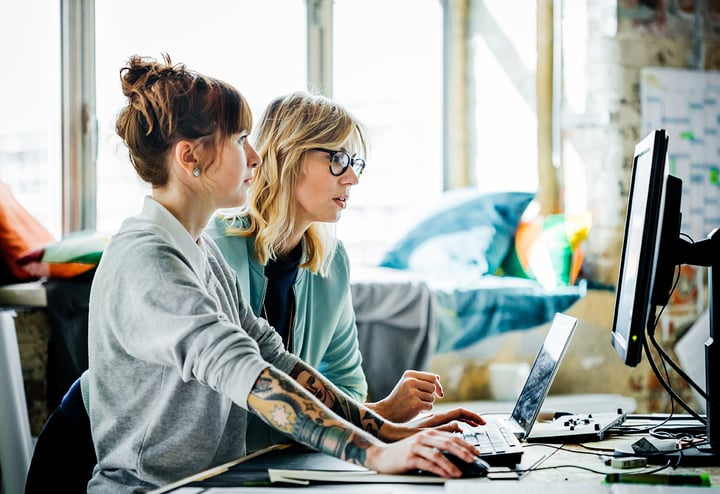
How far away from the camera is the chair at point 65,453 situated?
1.24 m

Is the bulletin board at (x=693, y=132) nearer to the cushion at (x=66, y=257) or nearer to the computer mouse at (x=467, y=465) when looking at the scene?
the cushion at (x=66, y=257)

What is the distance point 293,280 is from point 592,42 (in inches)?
78.1

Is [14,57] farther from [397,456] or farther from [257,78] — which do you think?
[397,456]

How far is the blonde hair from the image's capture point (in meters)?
1.72

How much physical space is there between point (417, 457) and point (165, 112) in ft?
2.09

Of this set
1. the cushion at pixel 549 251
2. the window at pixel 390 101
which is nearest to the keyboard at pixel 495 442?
the cushion at pixel 549 251

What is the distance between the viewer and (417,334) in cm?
268

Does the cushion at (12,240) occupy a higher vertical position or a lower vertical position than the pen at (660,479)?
higher

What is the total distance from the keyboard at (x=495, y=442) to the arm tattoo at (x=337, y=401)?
0.15 metres

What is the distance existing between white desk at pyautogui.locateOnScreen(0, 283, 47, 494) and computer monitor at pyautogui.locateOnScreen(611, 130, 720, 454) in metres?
1.62

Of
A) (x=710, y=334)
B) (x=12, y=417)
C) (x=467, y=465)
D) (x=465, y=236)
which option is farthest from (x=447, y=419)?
(x=465, y=236)

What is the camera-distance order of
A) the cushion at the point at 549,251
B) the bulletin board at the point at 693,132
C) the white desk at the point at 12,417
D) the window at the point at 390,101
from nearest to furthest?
the white desk at the point at 12,417 → the cushion at the point at 549,251 → the bulletin board at the point at 693,132 → the window at the point at 390,101

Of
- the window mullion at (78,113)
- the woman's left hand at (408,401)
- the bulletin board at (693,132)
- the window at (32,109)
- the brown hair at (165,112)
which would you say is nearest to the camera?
the brown hair at (165,112)

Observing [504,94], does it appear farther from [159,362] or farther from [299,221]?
[159,362]
